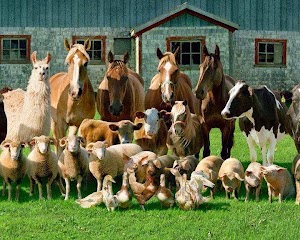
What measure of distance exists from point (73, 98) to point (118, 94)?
70cm

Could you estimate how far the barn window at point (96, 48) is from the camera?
24672mm

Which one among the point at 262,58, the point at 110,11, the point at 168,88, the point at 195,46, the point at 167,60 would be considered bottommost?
the point at 168,88

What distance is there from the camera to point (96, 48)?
24891 millimetres

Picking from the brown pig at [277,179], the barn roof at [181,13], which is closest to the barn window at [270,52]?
the barn roof at [181,13]

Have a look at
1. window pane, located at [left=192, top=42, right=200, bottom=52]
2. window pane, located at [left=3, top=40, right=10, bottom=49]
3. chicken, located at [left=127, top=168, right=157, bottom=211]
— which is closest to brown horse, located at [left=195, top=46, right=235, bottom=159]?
chicken, located at [left=127, top=168, right=157, bottom=211]

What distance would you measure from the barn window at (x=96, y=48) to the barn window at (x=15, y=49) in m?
1.85

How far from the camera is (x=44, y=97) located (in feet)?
32.3

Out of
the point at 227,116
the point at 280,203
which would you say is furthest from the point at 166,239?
the point at 227,116

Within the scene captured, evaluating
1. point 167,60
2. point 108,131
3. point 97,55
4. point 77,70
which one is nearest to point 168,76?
point 167,60

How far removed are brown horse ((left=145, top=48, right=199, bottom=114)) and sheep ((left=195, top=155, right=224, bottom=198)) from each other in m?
1.82

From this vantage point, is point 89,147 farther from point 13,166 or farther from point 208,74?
point 208,74

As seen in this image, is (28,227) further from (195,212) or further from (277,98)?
(277,98)

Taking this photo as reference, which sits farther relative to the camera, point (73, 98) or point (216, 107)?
point (216, 107)

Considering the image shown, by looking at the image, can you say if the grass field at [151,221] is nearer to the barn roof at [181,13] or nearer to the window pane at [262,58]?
the barn roof at [181,13]
